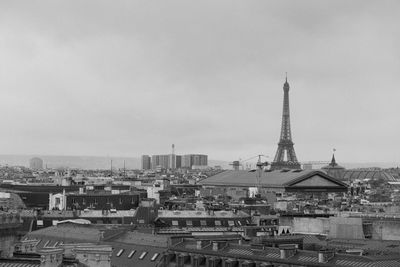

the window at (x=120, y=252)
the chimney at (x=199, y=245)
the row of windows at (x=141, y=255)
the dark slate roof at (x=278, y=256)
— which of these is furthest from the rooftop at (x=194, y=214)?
the chimney at (x=199, y=245)

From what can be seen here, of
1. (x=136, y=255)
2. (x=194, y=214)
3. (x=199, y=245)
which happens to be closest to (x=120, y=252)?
(x=136, y=255)

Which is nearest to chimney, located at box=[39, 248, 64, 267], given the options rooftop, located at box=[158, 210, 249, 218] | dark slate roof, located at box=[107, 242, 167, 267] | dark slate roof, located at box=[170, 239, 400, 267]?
dark slate roof, located at box=[170, 239, 400, 267]

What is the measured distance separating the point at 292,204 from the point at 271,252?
8894 cm

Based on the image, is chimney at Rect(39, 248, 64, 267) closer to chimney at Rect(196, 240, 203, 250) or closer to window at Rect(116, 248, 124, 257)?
chimney at Rect(196, 240, 203, 250)

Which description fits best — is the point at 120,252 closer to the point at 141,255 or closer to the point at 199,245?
the point at 141,255

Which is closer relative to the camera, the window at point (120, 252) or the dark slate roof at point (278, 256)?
the dark slate roof at point (278, 256)

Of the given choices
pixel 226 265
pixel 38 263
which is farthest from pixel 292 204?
pixel 38 263

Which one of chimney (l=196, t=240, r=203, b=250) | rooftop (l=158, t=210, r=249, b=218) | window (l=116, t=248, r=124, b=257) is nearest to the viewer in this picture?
chimney (l=196, t=240, r=203, b=250)

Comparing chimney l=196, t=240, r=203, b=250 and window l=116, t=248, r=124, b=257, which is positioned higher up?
chimney l=196, t=240, r=203, b=250

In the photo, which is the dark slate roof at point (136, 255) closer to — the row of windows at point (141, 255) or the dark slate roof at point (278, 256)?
the row of windows at point (141, 255)

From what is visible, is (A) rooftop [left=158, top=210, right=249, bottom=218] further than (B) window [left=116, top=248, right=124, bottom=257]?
Yes

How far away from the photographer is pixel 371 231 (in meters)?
90.7

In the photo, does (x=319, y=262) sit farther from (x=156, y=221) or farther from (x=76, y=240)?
(x=156, y=221)

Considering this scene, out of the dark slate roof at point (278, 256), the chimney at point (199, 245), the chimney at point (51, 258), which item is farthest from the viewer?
the chimney at point (199, 245)
